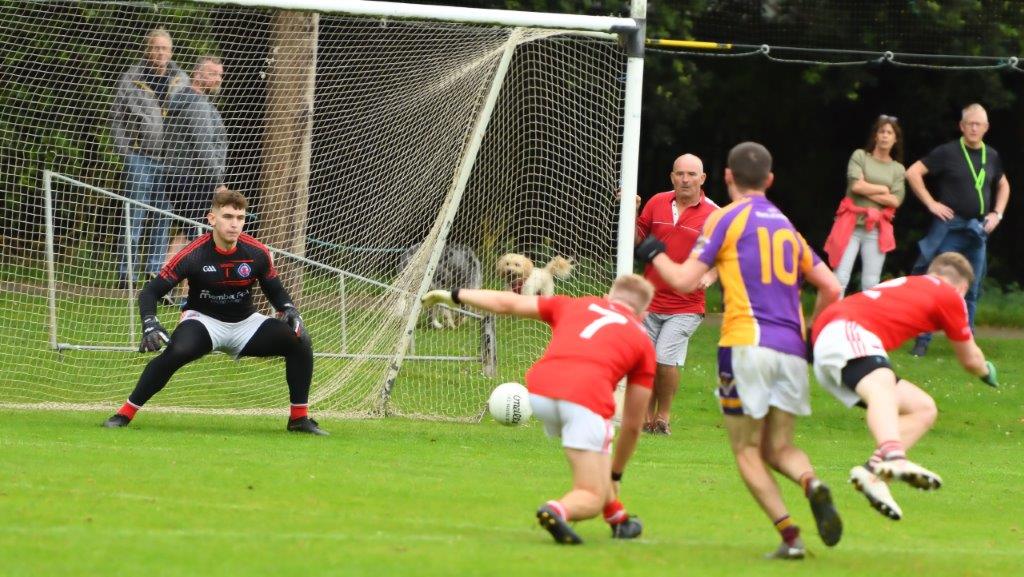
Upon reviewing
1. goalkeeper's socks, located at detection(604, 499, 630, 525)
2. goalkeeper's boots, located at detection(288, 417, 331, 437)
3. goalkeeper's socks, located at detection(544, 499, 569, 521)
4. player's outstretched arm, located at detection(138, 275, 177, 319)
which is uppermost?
player's outstretched arm, located at detection(138, 275, 177, 319)

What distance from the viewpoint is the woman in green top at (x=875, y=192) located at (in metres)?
13.5

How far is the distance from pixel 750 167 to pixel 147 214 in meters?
7.06

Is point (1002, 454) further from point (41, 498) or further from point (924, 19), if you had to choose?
point (924, 19)

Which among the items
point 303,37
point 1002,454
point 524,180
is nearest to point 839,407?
point 1002,454

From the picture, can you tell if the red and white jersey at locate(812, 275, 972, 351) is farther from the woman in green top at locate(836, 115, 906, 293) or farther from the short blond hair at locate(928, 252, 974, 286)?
the woman in green top at locate(836, 115, 906, 293)

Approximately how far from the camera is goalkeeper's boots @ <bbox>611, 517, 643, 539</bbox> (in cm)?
682

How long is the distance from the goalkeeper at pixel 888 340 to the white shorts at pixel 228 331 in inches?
176

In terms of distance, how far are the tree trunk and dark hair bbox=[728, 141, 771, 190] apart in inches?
220

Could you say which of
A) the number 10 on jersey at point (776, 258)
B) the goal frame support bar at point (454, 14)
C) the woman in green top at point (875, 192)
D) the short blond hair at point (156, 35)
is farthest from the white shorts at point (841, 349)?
the woman in green top at point (875, 192)

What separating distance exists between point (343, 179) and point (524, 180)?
1.45 metres

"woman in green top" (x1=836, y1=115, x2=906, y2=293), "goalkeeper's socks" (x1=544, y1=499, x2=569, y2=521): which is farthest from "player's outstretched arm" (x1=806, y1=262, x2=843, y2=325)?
"woman in green top" (x1=836, y1=115, x2=906, y2=293)

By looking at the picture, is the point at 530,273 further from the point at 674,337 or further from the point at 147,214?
the point at 147,214

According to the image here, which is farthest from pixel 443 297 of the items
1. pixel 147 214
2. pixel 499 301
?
pixel 147 214

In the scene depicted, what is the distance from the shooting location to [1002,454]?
11031mm
